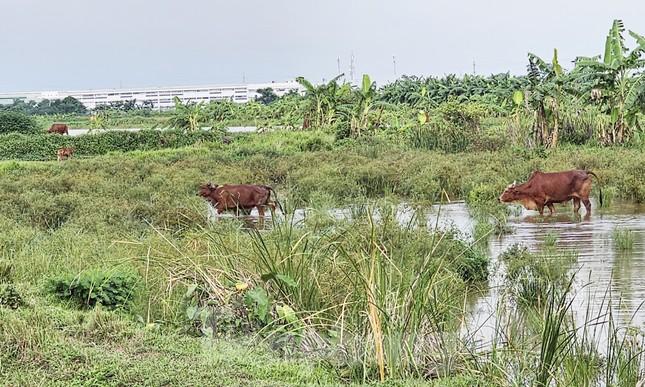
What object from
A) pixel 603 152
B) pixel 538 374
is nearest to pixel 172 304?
pixel 538 374

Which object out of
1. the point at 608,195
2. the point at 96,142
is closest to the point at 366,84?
the point at 96,142

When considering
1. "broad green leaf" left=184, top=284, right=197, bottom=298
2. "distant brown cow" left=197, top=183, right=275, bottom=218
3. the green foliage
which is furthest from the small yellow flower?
the green foliage

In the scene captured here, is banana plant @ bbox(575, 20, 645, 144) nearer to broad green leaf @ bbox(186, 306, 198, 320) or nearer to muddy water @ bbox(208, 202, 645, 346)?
muddy water @ bbox(208, 202, 645, 346)

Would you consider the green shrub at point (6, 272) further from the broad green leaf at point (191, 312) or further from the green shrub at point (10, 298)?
the broad green leaf at point (191, 312)

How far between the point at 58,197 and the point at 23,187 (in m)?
3.03

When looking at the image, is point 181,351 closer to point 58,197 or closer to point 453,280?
point 453,280

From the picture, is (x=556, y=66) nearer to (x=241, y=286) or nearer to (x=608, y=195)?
(x=608, y=195)

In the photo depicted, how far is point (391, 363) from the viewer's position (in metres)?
5.50

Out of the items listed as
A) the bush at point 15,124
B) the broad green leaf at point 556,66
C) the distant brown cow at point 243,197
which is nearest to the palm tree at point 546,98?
the broad green leaf at point 556,66

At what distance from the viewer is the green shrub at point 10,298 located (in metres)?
6.70

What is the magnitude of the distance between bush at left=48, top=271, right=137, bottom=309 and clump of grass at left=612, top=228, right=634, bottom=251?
23.3 ft

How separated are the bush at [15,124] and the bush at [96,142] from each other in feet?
22.7

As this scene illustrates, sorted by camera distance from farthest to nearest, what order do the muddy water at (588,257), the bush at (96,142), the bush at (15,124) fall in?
the bush at (15,124) < the bush at (96,142) < the muddy water at (588,257)

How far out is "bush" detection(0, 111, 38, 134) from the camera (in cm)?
4228
